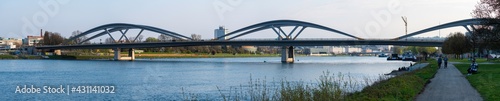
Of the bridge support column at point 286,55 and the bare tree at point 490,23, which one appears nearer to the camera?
the bare tree at point 490,23

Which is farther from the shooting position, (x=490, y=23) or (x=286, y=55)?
(x=286, y=55)

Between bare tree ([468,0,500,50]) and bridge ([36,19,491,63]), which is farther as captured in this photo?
bridge ([36,19,491,63])

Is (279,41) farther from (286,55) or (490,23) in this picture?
(490,23)

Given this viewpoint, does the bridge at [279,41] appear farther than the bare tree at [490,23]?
Yes

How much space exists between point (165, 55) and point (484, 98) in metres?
127

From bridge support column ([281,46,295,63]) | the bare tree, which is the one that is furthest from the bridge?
the bare tree

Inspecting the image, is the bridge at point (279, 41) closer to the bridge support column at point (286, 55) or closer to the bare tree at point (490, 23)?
the bridge support column at point (286, 55)

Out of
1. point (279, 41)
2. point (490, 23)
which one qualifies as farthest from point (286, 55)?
point (490, 23)

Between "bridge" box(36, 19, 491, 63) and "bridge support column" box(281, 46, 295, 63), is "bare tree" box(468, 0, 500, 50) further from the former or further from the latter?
"bridge support column" box(281, 46, 295, 63)

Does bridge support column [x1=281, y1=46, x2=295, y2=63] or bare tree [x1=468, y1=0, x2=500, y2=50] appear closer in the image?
bare tree [x1=468, y1=0, x2=500, y2=50]

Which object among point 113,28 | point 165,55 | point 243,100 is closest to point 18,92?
point 243,100

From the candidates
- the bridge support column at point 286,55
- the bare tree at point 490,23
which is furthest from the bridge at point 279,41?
the bare tree at point 490,23

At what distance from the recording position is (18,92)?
27469 mm

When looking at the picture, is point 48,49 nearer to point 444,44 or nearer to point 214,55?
point 214,55
